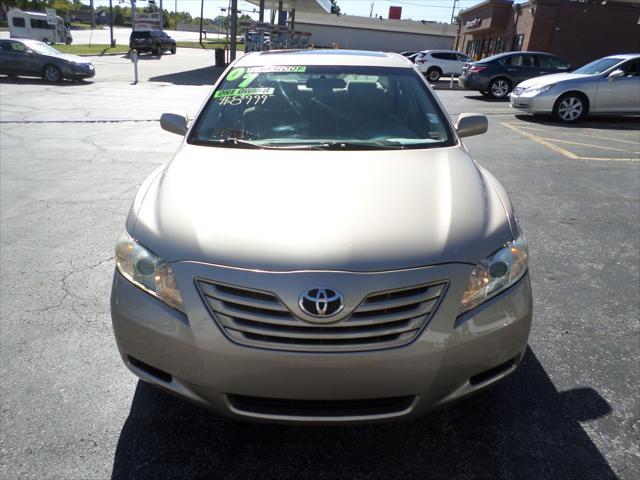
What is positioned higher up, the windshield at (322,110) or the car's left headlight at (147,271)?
the windshield at (322,110)

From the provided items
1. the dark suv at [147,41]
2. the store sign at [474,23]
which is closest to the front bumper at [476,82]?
the store sign at [474,23]

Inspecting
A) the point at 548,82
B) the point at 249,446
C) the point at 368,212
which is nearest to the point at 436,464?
the point at 249,446

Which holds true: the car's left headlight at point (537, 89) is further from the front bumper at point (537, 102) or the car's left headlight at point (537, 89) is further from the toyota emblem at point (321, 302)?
the toyota emblem at point (321, 302)

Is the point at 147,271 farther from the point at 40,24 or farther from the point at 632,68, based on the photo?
the point at 40,24

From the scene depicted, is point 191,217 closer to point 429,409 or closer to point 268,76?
point 429,409

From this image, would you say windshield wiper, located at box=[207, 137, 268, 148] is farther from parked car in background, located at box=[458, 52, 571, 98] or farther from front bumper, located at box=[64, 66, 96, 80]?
front bumper, located at box=[64, 66, 96, 80]

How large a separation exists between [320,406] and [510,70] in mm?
17770

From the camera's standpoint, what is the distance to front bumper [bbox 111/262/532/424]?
190cm

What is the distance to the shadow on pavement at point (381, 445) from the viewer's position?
7.14 ft

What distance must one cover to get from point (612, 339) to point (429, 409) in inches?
70.6

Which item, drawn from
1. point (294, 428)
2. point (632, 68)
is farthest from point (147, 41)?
point (294, 428)

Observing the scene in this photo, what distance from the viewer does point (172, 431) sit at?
2387 millimetres

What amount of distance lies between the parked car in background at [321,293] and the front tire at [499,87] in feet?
54.2

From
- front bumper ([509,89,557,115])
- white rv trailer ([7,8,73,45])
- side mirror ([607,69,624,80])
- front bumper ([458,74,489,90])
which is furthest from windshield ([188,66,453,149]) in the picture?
white rv trailer ([7,8,73,45])
